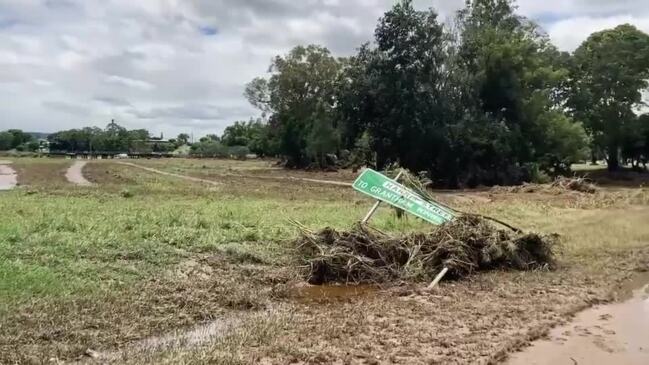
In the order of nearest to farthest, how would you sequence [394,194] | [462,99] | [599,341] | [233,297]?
[599,341] < [233,297] < [394,194] < [462,99]

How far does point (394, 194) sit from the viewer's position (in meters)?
13.5

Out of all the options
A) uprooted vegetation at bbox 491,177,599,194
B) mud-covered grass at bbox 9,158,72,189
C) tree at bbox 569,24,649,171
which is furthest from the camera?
tree at bbox 569,24,649,171

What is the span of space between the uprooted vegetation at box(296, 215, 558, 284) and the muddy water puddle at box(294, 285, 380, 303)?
274 mm

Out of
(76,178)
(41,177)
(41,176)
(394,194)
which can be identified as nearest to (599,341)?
(394,194)

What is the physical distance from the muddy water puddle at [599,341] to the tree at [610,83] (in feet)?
132

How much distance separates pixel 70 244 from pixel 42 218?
365 cm

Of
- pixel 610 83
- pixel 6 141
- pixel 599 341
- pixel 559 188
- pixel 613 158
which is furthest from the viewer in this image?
pixel 6 141

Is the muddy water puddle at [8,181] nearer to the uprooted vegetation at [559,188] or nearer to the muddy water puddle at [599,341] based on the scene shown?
the uprooted vegetation at [559,188]

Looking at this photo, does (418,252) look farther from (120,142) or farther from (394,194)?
(120,142)

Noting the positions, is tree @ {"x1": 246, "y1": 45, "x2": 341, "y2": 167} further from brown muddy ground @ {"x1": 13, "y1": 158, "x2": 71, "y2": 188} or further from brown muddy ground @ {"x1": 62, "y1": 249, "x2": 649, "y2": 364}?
brown muddy ground @ {"x1": 62, "y1": 249, "x2": 649, "y2": 364}

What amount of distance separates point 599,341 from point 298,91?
53.5m

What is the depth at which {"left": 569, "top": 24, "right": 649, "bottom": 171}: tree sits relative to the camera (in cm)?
4522

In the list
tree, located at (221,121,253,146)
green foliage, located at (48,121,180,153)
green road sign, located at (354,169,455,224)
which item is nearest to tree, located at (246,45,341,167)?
green road sign, located at (354,169,455,224)

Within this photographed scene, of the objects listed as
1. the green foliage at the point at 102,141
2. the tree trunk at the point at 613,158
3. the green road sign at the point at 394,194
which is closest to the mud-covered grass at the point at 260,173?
the tree trunk at the point at 613,158
